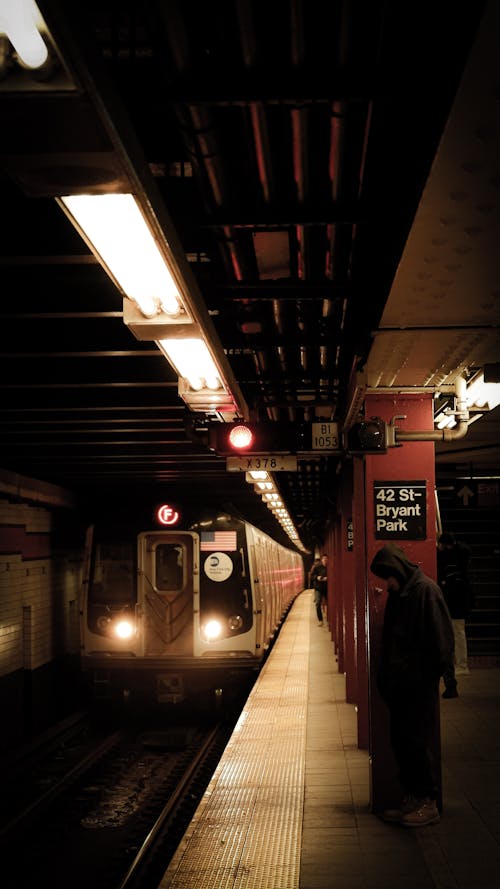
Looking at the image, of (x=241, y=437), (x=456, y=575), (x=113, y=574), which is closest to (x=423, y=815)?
(x=241, y=437)

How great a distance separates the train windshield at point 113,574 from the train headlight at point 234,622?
134 cm

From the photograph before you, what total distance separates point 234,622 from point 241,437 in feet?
14.4

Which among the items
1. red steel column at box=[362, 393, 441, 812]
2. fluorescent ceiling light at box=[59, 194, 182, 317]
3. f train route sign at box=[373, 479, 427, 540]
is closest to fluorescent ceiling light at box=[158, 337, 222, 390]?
fluorescent ceiling light at box=[59, 194, 182, 317]

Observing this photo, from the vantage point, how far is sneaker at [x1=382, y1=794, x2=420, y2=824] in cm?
502

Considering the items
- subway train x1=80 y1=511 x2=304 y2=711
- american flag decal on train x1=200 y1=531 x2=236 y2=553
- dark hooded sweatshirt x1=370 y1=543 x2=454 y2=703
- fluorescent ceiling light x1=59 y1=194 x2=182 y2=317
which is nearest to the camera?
fluorescent ceiling light x1=59 y1=194 x2=182 y2=317

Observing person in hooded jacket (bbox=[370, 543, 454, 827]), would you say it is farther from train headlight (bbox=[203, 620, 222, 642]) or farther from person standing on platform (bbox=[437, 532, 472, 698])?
train headlight (bbox=[203, 620, 222, 642])

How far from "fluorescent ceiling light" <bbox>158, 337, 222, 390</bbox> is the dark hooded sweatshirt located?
1667 millimetres

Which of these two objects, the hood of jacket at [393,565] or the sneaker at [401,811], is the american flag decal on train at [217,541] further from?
the sneaker at [401,811]

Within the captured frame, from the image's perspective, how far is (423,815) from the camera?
4.98 metres

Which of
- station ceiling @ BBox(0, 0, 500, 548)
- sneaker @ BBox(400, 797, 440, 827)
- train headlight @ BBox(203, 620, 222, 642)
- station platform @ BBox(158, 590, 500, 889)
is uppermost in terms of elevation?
station ceiling @ BBox(0, 0, 500, 548)

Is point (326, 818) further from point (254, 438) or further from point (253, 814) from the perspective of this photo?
point (254, 438)

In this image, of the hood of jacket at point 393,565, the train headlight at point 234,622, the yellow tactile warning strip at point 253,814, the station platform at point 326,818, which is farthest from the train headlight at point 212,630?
the hood of jacket at point 393,565

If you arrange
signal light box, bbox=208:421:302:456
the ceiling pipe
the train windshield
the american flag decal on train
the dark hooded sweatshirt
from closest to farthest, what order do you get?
the dark hooded sweatshirt, the ceiling pipe, signal light box, bbox=208:421:302:456, the train windshield, the american flag decal on train

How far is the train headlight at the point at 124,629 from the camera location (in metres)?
10.3
